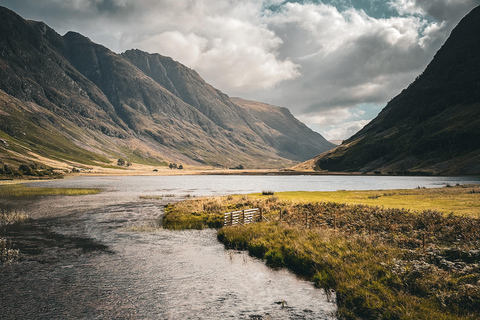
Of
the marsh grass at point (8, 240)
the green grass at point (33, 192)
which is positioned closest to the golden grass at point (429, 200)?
the marsh grass at point (8, 240)

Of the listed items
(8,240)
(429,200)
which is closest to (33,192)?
(8,240)

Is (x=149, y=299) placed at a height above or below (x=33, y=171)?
below

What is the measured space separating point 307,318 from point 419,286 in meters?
6.44

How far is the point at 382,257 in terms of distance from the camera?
20547mm

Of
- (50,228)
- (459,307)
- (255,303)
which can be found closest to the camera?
(459,307)

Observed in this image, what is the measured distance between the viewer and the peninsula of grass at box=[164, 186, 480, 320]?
574 inches

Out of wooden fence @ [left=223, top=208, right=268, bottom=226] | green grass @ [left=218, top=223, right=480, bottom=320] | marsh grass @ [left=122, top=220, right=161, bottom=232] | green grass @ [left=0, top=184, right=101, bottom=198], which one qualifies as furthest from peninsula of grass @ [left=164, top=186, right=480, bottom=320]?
→ green grass @ [left=0, top=184, right=101, bottom=198]

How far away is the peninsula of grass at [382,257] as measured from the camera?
1459 centimetres

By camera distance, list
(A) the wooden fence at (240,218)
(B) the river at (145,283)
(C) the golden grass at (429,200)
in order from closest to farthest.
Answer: (B) the river at (145,283) < (C) the golden grass at (429,200) < (A) the wooden fence at (240,218)

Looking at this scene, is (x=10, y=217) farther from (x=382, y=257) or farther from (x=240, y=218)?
(x=382, y=257)

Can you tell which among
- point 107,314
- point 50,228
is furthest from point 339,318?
point 50,228

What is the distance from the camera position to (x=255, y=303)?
17562 millimetres

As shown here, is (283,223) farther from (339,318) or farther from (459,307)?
(459,307)

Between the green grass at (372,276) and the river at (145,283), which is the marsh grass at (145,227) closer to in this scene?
the river at (145,283)
